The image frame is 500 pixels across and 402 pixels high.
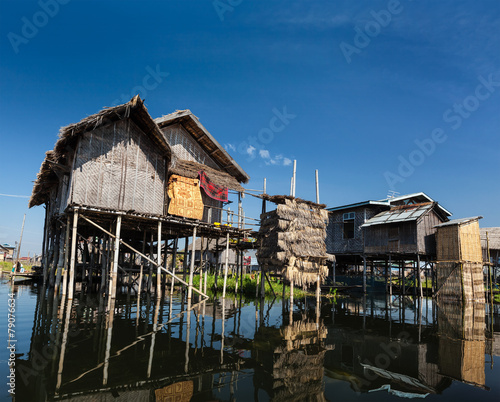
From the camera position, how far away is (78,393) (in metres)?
5.13

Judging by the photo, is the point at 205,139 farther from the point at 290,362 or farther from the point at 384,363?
the point at 384,363

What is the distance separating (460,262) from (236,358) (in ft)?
62.6

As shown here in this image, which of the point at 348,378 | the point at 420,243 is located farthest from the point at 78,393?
the point at 420,243

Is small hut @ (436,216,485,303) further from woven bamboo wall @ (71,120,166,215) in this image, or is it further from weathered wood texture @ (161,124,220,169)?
woven bamboo wall @ (71,120,166,215)

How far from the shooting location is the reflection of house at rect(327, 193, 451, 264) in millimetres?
23469

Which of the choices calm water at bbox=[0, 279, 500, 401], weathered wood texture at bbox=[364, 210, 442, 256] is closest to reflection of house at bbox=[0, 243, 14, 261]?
calm water at bbox=[0, 279, 500, 401]

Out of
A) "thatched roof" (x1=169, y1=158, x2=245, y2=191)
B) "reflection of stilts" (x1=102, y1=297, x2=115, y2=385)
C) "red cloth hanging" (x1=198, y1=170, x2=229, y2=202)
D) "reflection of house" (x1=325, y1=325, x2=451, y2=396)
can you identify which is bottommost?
"reflection of house" (x1=325, y1=325, x2=451, y2=396)

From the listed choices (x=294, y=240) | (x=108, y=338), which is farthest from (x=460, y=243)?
(x=108, y=338)

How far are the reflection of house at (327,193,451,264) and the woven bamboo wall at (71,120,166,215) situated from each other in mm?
12135

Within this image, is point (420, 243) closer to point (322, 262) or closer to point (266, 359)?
point (322, 262)

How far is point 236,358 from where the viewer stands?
7.44 metres

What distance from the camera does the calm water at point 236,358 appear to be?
5.60m

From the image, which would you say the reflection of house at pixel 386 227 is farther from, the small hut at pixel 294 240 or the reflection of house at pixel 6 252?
the reflection of house at pixel 6 252

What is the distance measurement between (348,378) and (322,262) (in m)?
11.2
